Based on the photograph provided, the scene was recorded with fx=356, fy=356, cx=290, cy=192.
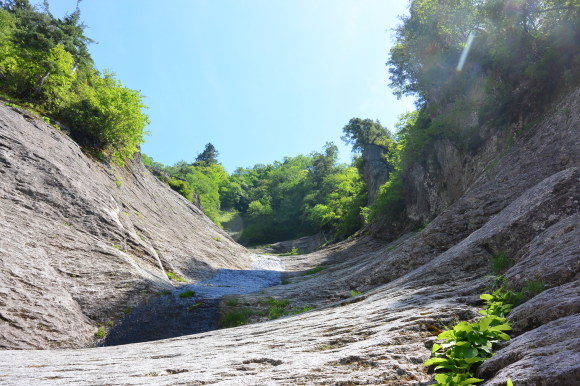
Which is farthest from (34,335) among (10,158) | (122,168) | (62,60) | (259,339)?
(62,60)

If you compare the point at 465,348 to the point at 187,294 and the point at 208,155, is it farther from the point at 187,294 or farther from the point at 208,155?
the point at 208,155

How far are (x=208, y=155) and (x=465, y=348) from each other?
439 ft

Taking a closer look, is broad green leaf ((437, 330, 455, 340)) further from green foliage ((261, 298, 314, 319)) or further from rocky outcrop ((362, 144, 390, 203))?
rocky outcrop ((362, 144, 390, 203))

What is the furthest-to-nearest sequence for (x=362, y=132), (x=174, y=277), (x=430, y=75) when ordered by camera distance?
1. (x=362, y=132)
2. (x=430, y=75)
3. (x=174, y=277)

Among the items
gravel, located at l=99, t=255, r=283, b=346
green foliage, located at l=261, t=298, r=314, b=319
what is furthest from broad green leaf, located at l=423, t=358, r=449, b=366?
gravel, located at l=99, t=255, r=283, b=346

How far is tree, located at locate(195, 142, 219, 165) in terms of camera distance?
428ft

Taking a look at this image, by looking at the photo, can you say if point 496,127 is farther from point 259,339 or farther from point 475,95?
point 259,339

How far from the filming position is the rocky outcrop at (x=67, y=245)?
1046 centimetres

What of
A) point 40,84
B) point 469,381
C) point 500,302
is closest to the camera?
point 469,381

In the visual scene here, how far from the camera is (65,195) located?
16328 millimetres

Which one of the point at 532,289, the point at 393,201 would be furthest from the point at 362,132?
the point at 532,289

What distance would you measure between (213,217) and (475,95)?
147ft

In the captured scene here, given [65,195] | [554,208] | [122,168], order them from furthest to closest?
[122,168] → [65,195] → [554,208]

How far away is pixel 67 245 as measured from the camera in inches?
546
